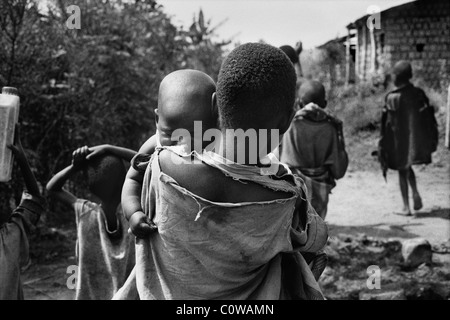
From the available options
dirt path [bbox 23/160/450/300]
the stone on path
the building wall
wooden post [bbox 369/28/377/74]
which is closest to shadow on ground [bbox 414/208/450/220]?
dirt path [bbox 23/160/450/300]

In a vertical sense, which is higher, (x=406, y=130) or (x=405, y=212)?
(x=406, y=130)

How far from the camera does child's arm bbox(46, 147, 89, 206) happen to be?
2840 millimetres

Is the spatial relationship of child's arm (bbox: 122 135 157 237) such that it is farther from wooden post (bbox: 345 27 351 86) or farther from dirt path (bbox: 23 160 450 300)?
wooden post (bbox: 345 27 351 86)

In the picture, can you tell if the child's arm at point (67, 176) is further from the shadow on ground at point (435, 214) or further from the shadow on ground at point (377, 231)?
the shadow on ground at point (435, 214)

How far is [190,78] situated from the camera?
5.79 feet

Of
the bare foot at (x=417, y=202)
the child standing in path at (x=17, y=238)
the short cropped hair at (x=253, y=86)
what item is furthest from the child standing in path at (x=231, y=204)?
the bare foot at (x=417, y=202)

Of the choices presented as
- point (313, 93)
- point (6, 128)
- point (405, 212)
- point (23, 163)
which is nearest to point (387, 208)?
point (405, 212)

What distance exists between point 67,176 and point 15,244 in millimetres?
522

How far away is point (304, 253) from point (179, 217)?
1.31 ft

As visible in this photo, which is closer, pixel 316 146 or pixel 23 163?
→ pixel 23 163

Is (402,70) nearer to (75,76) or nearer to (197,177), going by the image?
(75,76)

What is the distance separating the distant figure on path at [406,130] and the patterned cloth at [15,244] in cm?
612

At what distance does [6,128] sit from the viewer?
7.21 ft

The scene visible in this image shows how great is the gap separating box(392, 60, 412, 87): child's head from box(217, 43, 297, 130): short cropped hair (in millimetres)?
6644
